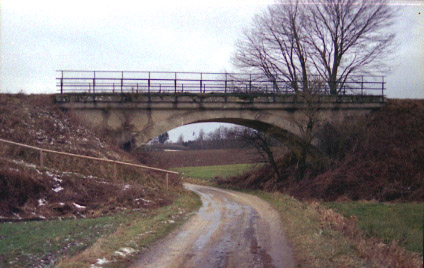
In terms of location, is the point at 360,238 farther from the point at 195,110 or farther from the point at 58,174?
the point at 195,110

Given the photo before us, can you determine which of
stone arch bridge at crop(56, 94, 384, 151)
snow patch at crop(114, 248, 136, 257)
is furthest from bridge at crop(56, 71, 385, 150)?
snow patch at crop(114, 248, 136, 257)

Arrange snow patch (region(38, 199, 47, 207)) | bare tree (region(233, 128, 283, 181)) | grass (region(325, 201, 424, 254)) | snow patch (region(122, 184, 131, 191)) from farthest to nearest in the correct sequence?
bare tree (region(233, 128, 283, 181)) → snow patch (region(122, 184, 131, 191)) → snow patch (region(38, 199, 47, 207)) → grass (region(325, 201, 424, 254))

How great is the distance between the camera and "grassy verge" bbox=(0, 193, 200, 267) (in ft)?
25.3

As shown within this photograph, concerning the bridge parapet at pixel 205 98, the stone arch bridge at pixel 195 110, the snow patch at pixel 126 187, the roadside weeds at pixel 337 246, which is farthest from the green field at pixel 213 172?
the roadside weeds at pixel 337 246

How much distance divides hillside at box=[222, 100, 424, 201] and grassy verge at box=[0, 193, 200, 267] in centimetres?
647

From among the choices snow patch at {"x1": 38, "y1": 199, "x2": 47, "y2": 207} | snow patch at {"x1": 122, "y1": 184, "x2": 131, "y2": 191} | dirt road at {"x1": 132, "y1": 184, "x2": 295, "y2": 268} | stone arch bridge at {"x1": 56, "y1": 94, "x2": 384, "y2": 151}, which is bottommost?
dirt road at {"x1": 132, "y1": 184, "x2": 295, "y2": 268}

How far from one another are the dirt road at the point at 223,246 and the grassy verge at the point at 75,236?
1.97 ft

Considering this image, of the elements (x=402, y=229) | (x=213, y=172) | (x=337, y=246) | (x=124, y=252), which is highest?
(x=402, y=229)

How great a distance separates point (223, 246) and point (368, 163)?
7666 mm

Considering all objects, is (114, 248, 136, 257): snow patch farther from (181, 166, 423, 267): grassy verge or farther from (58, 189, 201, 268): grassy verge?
(181, 166, 423, 267): grassy verge

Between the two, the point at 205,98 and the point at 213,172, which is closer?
the point at 205,98

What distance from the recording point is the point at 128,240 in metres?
9.73

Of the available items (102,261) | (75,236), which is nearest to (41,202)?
(75,236)

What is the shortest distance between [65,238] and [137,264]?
106 inches
